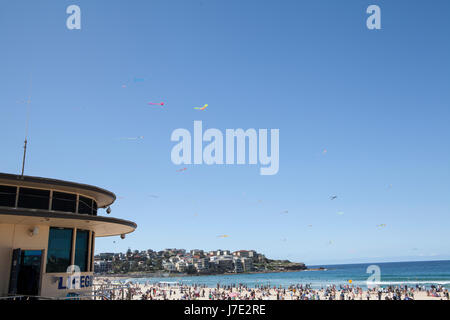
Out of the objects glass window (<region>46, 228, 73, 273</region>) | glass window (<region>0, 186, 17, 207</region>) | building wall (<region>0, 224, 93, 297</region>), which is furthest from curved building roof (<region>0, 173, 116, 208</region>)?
glass window (<region>46, 228, 73, 273</region>)

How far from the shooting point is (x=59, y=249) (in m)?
13.4

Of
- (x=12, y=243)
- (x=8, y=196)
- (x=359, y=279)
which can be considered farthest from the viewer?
(x=359, y=279)

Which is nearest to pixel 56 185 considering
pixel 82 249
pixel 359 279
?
pixel 82 249

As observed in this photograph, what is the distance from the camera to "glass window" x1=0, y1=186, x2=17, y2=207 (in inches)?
476

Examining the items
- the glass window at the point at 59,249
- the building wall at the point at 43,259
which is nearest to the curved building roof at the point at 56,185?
the building wall at the point at 43,259

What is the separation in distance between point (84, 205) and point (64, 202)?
1.10 metres

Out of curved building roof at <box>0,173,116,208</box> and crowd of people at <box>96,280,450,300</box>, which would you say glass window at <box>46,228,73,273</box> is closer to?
curved building roof at <box>0,173,116,208</box>

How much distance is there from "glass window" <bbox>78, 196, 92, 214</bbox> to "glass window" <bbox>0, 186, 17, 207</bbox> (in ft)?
8.23

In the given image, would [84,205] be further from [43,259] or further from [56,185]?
[43,259]

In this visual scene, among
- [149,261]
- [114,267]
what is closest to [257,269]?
[149,261]

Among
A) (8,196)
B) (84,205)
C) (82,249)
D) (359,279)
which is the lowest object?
(359,279)

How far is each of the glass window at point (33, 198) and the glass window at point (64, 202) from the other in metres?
0.29
